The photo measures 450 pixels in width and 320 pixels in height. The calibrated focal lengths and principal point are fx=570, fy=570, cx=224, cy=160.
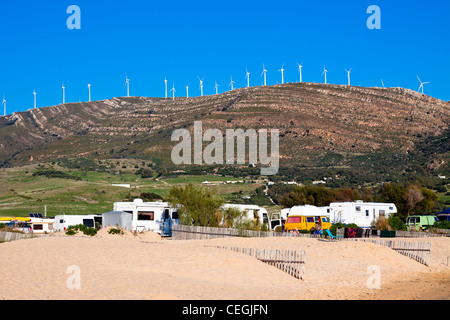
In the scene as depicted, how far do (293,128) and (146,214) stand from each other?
6973 cm

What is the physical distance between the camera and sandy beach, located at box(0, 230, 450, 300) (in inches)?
556

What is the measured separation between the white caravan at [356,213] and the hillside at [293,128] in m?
42.2

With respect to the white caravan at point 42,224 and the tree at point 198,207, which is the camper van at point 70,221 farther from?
the tree at point 198,207

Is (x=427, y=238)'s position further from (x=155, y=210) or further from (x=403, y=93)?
(x=403, y=93)

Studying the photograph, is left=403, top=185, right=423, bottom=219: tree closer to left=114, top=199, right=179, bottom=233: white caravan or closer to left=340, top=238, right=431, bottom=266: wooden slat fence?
left=114, top=199, right=179, bottom=233: white caravan

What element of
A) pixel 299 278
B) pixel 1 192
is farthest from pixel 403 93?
pixel 299 278

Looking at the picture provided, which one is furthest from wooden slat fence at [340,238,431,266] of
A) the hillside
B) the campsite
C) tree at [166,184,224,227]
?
the hillside

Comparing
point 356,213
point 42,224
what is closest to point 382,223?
point 356,213

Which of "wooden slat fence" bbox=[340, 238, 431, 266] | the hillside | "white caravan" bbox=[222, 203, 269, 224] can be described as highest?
the hillside

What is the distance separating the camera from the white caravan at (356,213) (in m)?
38.7

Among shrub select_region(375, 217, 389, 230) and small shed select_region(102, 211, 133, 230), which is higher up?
small shed select_region(102, 211, 133, 230)

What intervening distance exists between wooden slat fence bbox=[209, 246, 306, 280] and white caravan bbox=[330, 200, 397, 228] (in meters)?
19.9

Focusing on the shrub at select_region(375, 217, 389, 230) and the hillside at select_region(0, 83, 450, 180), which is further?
the hillside at select_region(0, 83, 450, 180)

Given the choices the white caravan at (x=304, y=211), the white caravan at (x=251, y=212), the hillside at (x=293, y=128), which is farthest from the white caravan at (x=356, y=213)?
the hillside at (x=293, y=128)
